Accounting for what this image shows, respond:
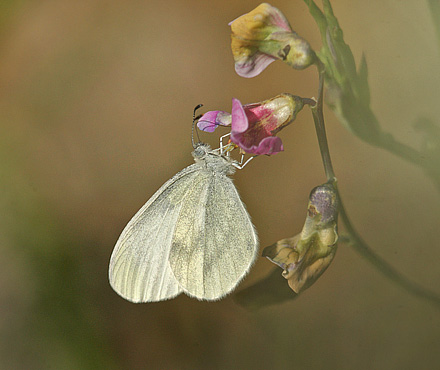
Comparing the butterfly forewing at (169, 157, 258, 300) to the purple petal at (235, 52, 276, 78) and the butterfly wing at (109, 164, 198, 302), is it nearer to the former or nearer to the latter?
the butterfly wing at (109, 164, 198, 302)

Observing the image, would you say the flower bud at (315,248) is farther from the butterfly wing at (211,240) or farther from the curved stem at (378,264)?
the butterfly wing at (211,240)

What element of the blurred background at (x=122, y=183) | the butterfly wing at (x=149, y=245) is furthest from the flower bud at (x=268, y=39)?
the blurred background at (x=122, y=183)

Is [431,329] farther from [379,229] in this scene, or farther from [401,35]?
[401,35]

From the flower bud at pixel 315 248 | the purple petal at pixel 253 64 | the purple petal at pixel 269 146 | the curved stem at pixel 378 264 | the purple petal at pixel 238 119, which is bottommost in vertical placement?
the curved stem at pixel 378 264

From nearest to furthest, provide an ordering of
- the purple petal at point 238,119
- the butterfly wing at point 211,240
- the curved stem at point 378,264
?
the purple petal at point 238,119, the curved stem at point 378,264, the butterfly wing at point 211,240

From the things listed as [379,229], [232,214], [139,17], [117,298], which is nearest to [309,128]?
[379,229]

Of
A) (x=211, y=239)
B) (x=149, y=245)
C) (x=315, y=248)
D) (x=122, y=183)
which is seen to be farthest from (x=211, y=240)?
(x=122, y=183)

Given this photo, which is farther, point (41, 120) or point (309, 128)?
point (41, 120)
